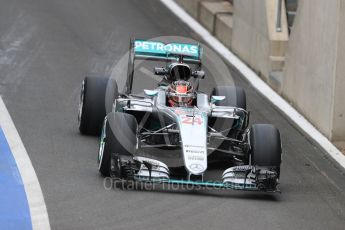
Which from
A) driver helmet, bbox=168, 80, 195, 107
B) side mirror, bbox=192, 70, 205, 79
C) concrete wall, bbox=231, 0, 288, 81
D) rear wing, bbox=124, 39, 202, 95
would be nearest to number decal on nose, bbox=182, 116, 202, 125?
driver helmet, bbox=168, 80, 195, 107

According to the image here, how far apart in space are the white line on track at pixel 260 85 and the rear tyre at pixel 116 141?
3.70 metres

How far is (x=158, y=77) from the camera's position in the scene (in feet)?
66.3

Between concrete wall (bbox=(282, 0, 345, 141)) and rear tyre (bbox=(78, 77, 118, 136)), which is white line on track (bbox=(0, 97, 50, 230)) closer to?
rear tyre (bbox=(78, 77, 118, 136))

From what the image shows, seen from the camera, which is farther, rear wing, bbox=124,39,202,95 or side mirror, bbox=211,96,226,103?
rear wing, bbox=124,39,202,95

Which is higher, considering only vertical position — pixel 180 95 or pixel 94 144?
pixel 180 95

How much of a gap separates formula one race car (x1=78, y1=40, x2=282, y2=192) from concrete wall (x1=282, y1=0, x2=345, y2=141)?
1729 millimetres

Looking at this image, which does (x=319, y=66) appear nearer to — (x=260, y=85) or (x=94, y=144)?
(x=260, y=85)

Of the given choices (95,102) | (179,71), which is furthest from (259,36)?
(179,71)

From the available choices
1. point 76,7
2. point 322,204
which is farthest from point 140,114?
point 76,7

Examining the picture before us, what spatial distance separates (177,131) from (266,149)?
1.13m

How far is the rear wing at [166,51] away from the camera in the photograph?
15.6 meters

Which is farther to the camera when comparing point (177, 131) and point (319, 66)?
point (319, 66)

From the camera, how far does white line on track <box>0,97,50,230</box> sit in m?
12.0

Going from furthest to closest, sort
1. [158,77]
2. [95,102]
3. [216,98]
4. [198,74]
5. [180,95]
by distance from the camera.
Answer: [158,77] → [95,102] → [216,98] → [198,74] → [180,95]
